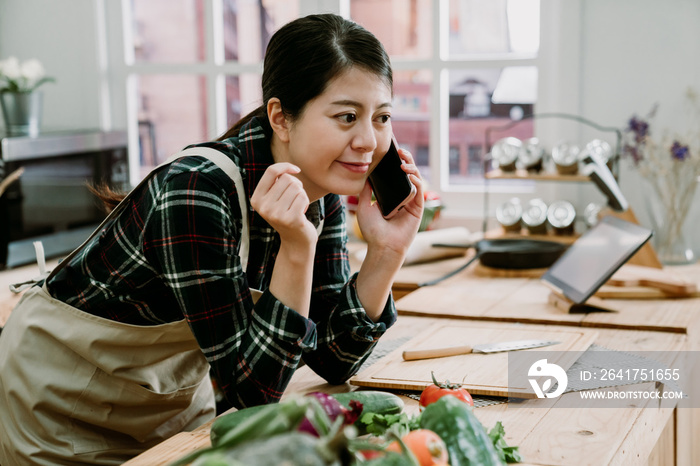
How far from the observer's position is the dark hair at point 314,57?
1.27 metres

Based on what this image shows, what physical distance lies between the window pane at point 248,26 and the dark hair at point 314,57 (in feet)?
6.21

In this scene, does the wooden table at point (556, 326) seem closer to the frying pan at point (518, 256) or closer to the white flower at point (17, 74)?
the frying pan at point (518, 256)

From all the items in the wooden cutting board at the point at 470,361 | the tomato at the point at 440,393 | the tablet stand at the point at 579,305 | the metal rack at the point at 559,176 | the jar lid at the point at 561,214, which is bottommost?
the tablet stand at the point at 579,305

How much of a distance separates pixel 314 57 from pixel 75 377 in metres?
0.65

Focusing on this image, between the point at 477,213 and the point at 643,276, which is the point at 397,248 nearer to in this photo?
the point at 643,276

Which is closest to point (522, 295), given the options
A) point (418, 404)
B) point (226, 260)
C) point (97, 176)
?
point (418, 404)

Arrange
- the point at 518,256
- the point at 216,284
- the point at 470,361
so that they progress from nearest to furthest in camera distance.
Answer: the point at 216,284
the point at 470,361
the point at 518,256

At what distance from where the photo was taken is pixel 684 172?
8.29ft

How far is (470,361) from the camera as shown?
1.44 m

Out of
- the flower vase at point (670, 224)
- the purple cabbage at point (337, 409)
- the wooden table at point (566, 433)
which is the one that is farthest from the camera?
the flower vase at point (670, 224)

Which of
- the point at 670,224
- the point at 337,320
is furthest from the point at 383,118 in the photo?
the point at 670,224

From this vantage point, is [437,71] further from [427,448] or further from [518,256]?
[427,448]

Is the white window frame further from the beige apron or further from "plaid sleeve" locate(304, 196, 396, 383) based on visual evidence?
the beige apron

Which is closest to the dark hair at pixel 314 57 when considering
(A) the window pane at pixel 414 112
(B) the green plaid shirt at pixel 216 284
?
(B) the green plaid shirt at pixel 216 284
